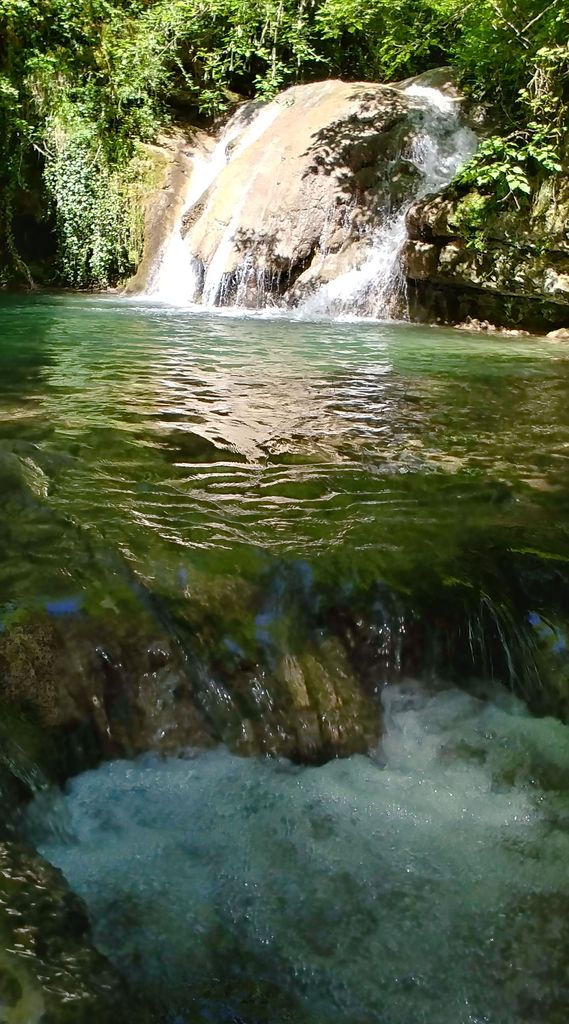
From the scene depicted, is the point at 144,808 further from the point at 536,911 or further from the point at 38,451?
the point at 38,451

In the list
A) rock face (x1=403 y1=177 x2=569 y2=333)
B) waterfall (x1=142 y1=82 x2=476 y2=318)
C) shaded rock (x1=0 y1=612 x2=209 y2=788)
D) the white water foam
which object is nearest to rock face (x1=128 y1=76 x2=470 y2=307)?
waterfall (x1=142 y1=82 x2=476 y2=318)

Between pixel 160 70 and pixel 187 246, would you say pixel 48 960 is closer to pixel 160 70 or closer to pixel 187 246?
pixel 187 246

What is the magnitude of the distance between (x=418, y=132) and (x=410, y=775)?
1213cm

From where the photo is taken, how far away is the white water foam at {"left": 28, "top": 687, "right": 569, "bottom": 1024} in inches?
69.3

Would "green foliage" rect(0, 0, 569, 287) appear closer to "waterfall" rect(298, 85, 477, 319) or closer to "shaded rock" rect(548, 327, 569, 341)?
"waterfall" rect(298, 85, 477, 319)

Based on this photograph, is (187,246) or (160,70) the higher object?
(160,70)

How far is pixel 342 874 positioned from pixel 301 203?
11561 mm

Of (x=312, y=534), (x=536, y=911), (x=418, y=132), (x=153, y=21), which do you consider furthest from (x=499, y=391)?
(x=153, y=21)

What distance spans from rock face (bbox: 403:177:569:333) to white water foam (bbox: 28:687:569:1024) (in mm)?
8502

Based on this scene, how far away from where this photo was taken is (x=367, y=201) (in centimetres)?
1196

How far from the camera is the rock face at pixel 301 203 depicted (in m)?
11.8

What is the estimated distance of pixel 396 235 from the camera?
11.5m

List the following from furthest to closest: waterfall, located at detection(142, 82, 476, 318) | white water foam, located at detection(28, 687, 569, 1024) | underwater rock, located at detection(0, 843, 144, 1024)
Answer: waterfall, located at detection(142, 82, 476, 318), white water foam, located at detection(28, 687, 569, 1024), underwater rock, located at detection(0, 843, 144, 1024)

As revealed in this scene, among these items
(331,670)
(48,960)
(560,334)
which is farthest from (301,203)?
(48,960)
